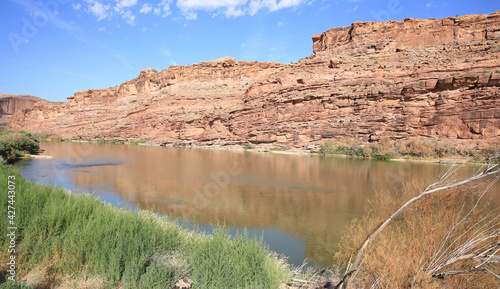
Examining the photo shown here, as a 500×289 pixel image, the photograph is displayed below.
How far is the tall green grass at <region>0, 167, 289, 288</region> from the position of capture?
10.3 feet

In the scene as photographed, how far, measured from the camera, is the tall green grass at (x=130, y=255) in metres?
3.13


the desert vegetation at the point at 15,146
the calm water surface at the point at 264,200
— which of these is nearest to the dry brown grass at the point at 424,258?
the calm water surface at the point at 264,200

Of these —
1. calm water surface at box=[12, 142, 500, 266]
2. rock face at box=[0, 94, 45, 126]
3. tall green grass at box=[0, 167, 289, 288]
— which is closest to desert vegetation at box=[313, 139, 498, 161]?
calm water surface at box=[12, 142, 500, 266]

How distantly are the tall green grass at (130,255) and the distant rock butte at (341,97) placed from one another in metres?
31.4

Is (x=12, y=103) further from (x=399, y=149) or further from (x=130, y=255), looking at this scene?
(x=130, y=255)

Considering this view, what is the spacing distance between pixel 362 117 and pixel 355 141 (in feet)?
11.3

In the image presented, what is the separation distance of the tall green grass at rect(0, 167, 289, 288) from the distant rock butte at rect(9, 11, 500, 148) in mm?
31363

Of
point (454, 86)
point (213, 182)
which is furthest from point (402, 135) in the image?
point (213, 182)

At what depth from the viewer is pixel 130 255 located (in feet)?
11.1

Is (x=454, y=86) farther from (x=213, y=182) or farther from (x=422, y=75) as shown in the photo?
(x=213, y=182)

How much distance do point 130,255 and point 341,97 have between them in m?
36.2

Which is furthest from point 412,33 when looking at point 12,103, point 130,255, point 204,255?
point 12,103

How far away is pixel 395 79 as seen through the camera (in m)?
35.1

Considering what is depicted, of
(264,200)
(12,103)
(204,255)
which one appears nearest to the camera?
(204,255)
